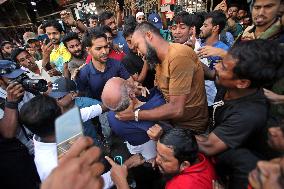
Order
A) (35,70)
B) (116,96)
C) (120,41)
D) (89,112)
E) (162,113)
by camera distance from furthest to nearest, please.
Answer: (120,41) < (35,70) < (89,112) < (162,113) < (116,96)

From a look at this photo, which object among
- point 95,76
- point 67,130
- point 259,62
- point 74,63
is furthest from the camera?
point 74,63

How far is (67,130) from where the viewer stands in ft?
3.34

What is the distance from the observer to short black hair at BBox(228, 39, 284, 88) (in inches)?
67.9

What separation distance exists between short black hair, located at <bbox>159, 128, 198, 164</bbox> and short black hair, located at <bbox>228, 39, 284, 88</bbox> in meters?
0.59

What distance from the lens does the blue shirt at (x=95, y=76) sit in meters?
3.48

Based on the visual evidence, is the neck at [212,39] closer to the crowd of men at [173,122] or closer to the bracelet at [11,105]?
the crowd of men at [173,122]

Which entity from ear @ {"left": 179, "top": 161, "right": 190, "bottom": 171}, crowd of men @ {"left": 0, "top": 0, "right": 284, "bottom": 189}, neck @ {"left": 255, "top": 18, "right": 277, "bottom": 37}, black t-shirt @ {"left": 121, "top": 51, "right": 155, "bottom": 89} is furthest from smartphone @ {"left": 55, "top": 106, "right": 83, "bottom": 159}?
black t-shirt @ {"left": 121, "top": 51, "right": 155, "bottom": 89}

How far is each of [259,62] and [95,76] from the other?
228 centimetres

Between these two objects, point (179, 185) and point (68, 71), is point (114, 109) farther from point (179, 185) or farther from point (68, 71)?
point (68, 71)

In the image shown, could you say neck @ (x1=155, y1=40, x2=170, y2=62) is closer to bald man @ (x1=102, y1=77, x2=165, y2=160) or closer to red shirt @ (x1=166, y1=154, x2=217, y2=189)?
bald man @ (x1=102, y1=77, x2=165, y2=160)

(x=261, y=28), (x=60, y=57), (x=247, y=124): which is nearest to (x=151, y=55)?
(x=247, y=124)

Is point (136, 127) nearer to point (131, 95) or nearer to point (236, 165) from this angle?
point (131, 95)

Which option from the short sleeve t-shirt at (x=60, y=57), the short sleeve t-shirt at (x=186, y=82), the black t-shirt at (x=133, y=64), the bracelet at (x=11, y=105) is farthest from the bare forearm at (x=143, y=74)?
the bracelet at (x=11, y=105)

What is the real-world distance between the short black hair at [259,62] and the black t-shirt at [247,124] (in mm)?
146
